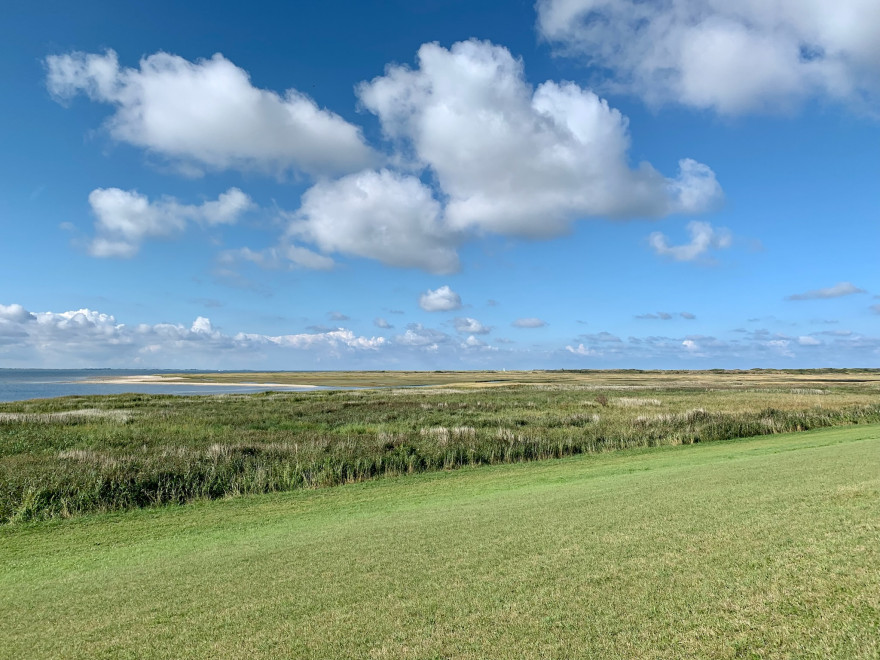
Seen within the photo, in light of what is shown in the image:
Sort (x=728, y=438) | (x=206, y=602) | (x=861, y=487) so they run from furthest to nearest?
(x=728, y=438)
(x=861, y=487)
(x=206, y=602)

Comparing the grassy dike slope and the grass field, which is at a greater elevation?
the grassy dike slope

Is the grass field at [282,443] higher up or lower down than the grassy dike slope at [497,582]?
lower down

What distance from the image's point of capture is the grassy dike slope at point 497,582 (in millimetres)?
3789

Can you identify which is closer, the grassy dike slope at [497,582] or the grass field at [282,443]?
the grassy dike slope at [497,582]

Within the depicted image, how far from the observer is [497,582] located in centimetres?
486

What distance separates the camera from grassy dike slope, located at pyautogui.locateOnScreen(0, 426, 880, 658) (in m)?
3.79

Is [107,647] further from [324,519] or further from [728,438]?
[728,438]

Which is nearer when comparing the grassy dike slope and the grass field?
the grassy dike slope

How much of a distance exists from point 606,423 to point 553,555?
25349mm

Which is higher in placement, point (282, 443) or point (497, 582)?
point (497, 582)

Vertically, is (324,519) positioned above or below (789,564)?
below

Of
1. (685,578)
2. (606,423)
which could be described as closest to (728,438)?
(606,423)

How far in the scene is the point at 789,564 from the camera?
463 cm

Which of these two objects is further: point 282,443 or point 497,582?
point 282,443
